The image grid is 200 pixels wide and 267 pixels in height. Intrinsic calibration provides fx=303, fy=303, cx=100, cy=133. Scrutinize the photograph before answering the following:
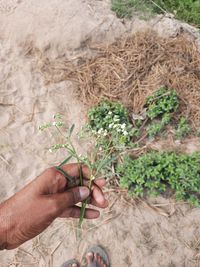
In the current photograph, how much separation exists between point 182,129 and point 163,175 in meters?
0.66

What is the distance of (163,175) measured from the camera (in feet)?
9.95

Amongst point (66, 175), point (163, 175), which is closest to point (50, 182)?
point (66, 175)

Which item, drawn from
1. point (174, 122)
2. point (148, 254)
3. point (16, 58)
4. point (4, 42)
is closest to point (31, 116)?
point (16, 58)

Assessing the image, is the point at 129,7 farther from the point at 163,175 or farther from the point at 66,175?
the point at 66,175

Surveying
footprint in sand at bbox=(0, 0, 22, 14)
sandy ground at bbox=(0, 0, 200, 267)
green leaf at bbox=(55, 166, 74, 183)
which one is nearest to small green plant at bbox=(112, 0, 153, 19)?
sandy ground at bbox=(0, 0, 200, 267)

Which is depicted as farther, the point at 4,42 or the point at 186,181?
the point at 4,42

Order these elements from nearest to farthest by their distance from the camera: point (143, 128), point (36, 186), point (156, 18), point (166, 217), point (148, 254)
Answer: point (36, 186) < point (148, 254) < point (166, 217) < point (143, 128) < point (156, 18)

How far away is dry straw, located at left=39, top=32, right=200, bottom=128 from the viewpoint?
12.1ft

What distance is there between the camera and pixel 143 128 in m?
3.50

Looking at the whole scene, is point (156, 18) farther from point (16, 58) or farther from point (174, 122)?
point (16, 58)

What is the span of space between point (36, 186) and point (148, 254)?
153 centimetres

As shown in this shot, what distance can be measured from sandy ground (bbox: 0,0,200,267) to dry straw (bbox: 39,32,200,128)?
18 centimetres

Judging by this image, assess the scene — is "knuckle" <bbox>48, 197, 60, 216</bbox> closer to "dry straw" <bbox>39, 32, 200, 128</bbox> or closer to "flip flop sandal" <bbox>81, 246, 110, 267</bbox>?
"flip flop sandal" <bbox>81, 246, 110, 267</bbox>

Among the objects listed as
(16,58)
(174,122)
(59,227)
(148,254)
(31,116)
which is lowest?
(148,254)
